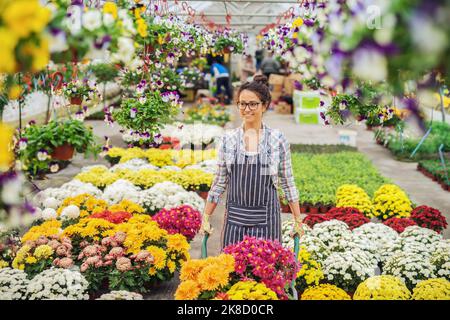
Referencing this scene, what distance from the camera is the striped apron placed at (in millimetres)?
3205

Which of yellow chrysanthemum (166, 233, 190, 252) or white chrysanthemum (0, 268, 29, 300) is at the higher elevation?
yellow chrysanthemum (166, 233, 190, 252)

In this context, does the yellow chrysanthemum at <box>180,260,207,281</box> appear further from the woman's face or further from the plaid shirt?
the woman's face

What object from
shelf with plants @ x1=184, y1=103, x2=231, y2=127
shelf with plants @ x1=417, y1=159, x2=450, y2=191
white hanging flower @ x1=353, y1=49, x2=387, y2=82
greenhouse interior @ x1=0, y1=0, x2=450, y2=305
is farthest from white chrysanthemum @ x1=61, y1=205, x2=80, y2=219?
shelf with plants @ x1=184, y1=103, x2=231, y2=127

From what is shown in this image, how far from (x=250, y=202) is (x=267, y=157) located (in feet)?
0.92

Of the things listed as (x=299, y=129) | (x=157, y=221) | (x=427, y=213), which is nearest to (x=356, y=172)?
(x=427, y=213)

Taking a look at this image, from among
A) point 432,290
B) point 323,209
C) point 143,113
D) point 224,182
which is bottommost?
point 323,209

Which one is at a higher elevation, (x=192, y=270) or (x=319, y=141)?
(x=192, y=270)

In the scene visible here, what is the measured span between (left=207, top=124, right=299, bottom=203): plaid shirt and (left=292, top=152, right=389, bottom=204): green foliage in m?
3.36

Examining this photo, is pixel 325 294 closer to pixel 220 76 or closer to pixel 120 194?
pixel 120 194

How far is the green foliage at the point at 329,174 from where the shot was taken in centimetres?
688

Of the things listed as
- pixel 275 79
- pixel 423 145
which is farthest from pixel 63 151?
pixel 275 79

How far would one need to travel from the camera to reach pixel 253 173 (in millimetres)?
3205

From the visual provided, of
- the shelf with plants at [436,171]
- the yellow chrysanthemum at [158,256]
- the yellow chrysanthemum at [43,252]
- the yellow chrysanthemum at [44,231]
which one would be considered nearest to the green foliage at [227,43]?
the shelf with plants at [436,171]
